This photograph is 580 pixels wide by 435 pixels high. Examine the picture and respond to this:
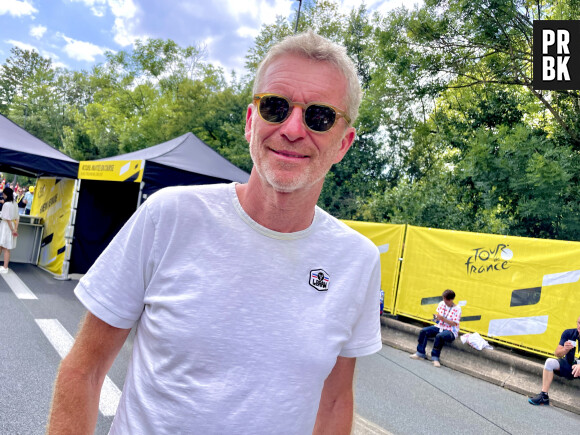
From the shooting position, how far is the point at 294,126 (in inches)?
50.9

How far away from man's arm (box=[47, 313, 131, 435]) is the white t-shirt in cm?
7

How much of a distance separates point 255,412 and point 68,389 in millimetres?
484

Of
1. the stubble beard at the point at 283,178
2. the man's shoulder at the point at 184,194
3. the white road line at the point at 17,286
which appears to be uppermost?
the stubble beard at the point at 283,178

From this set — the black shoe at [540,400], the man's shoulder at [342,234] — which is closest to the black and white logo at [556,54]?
the black shoe at [540,400]

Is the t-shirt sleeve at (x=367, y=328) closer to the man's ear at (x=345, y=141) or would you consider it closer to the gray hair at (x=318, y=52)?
the man's ear at (x=345, y=141)

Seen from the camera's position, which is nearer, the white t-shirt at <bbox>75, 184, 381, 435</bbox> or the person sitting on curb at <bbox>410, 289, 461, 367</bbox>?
the white t-shirt at <bbox>75, 184, 381, 435</bbox>

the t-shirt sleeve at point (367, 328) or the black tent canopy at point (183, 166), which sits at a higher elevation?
the black tent canopy at point (183, 166)

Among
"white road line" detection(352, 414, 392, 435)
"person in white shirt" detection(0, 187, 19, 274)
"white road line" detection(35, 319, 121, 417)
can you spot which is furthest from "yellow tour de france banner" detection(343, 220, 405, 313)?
"person in white shirt" detection(0, 187, 19, 274)

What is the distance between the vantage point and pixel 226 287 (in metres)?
1.18

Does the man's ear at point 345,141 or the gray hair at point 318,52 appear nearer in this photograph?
the gray hair at point 318,52

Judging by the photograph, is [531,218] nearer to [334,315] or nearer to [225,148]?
[334,315]

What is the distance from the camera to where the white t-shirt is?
1119 millimetres

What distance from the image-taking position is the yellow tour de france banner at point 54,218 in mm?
10914

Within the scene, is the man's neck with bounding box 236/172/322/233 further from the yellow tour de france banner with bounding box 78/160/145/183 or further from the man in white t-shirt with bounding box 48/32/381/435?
the yellow tour de france banner with bounding box 78/160/145/183
